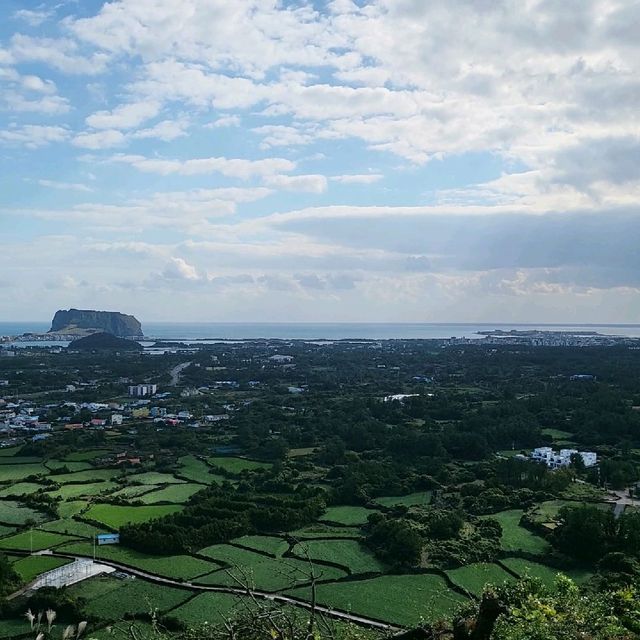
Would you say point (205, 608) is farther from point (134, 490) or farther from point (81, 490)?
point (81, 490)

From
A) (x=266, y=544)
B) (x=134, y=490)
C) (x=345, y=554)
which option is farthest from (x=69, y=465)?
(x=345, y=554)

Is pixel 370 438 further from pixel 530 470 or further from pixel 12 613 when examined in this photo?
pixel 12 613

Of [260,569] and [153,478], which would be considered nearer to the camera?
[260,569]

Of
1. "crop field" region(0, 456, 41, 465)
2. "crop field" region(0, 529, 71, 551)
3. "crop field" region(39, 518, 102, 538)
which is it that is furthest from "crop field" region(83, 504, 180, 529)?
"crop field" region(0, 456, 41, 465)

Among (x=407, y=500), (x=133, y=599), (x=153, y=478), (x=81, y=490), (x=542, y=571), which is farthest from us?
(x=153, y=478)

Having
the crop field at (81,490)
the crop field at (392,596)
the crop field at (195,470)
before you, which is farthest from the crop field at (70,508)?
the crop field at (392,596)

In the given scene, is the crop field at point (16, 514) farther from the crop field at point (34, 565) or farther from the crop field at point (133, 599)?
the crop field at point (133, 599)
